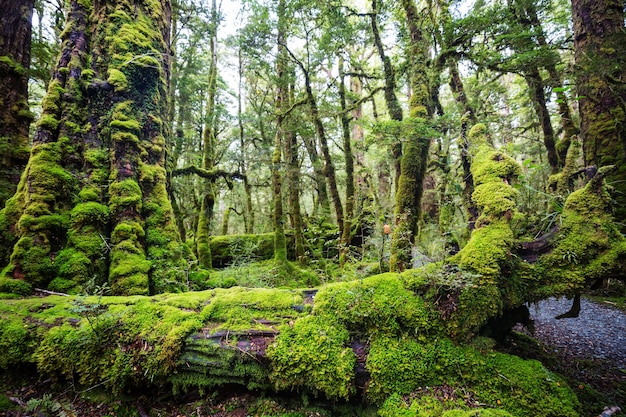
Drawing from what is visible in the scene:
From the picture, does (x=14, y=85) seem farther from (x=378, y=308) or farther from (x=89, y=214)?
(x=378, y=308)

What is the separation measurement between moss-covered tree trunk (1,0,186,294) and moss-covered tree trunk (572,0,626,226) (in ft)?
28.8

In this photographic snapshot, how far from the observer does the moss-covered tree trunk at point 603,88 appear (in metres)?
5.32

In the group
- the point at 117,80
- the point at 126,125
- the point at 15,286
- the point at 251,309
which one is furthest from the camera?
the point at 117,80

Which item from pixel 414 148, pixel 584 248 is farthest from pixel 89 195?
pixel 584 248

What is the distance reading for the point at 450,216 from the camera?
34.6 feet

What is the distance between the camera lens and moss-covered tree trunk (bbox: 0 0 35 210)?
591cm

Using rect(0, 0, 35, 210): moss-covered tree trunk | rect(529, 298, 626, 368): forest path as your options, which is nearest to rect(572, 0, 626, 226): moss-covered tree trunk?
rect(529, 298, 626, 368): forest path

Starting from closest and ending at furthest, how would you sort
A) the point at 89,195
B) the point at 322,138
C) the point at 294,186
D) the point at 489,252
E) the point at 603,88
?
the point at 489,252
the point at 89,195
the point at 603,88
the point at 322,138
the point at 294,186

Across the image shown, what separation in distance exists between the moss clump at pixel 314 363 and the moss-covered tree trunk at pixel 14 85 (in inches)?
275

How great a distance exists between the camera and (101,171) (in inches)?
199

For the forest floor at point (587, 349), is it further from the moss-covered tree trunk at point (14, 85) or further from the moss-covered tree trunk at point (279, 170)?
the moss-covered tree trunk at point (14, 85)

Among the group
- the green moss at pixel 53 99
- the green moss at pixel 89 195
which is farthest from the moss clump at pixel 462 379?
the green moss at pixel 53 99

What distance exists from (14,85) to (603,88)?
1344cm

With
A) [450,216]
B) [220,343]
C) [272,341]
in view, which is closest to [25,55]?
[220,343]
